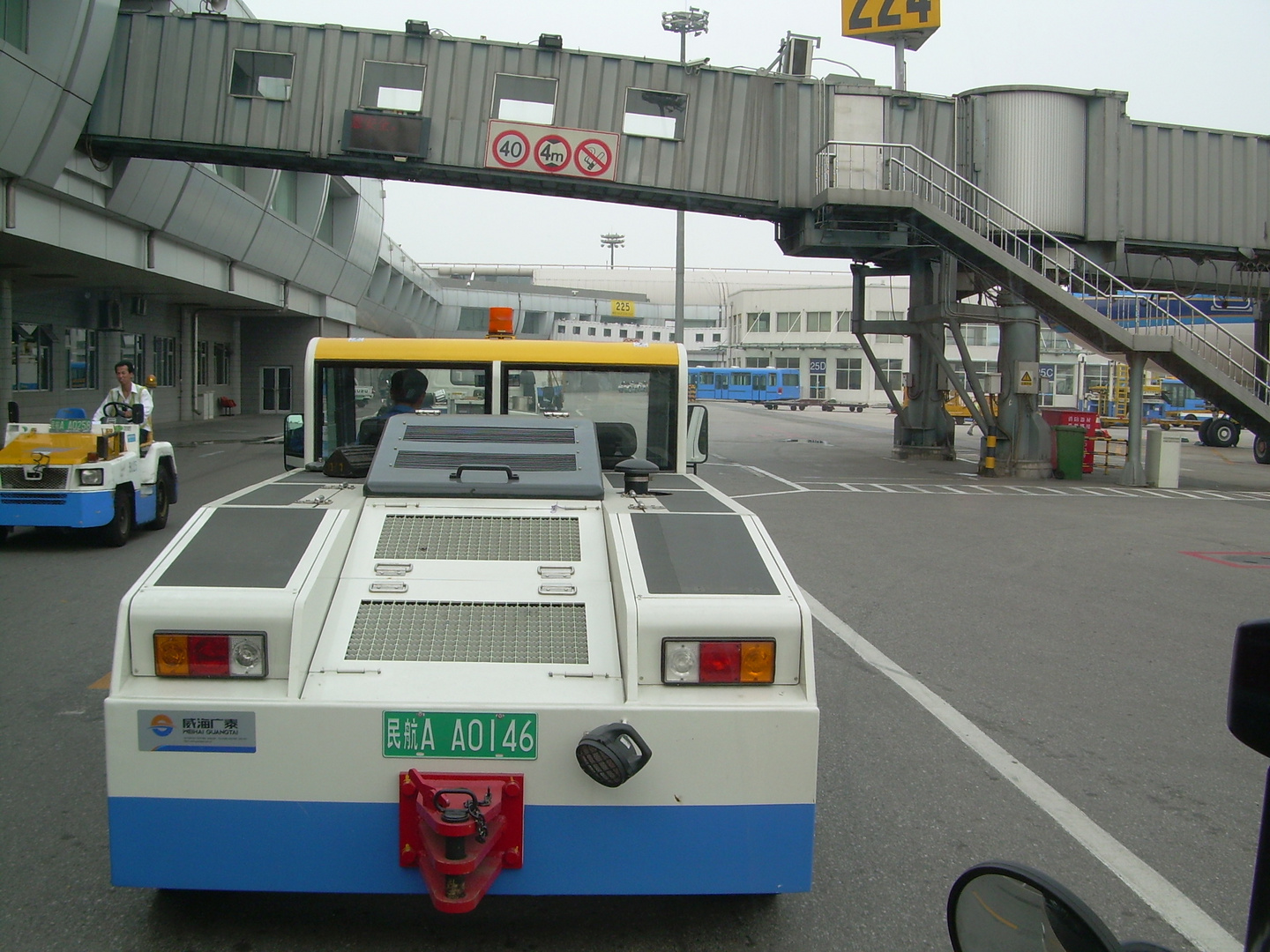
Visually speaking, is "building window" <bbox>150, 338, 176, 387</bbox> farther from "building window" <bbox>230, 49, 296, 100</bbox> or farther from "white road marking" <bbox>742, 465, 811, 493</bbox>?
"white road marking" <bbox>742, 465, 811, 493</bbox>

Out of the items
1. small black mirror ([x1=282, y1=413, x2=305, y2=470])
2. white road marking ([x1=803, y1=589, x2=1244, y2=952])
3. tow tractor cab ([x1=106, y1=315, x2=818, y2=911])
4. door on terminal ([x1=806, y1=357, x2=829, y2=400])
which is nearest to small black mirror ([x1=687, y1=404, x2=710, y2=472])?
white road marking ([x1=803, y1=589, x2=1244, y2=952])

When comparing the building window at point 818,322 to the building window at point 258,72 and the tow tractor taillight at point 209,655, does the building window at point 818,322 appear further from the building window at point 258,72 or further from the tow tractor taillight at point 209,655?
the tow tractor taillight at point 209,655

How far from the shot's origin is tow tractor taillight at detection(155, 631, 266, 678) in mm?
3238

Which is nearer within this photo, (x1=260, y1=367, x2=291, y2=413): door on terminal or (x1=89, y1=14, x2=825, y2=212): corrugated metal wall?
(x1=89, y1=14, x2=825, y2=212): corrugated metal wall

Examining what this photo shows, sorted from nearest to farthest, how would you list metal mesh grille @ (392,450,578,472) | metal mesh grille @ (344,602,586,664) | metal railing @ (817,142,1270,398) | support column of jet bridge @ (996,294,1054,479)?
metal mesh grille @ (344,602,586,664), metal mesh grille @ (392,450,578,472), metal railing @ (817,142,1270,398), support column of jet bridge @ (996,294,1054,479)

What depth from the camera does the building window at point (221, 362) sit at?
42781mm

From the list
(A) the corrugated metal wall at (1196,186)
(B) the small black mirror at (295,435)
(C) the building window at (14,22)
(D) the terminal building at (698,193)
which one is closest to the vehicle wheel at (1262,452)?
(D) the terminal building at (698,193)

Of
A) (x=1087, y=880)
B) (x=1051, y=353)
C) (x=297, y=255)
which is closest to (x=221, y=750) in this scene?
(x=1087, y=880)

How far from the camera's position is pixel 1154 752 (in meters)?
5.41

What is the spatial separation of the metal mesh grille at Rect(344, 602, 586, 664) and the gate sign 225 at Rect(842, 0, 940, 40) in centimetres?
2328

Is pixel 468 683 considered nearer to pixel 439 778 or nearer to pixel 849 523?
pixel 439 778

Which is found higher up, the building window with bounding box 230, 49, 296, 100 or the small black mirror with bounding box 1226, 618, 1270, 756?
the building window with bounding box 230, 49, 296, 100

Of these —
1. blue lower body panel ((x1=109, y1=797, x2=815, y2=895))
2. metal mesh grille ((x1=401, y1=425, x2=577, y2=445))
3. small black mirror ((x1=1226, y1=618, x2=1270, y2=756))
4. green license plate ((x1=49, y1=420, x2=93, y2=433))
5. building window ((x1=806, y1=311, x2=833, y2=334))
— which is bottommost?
blue lower body panel ((x1=109, y1=797, x2=815, y2=895))

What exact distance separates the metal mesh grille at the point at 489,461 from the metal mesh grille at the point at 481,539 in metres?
0.40
